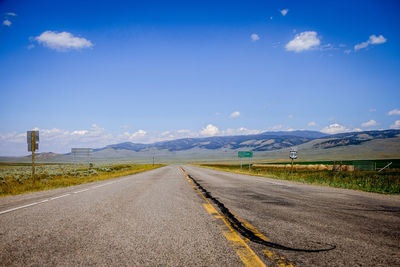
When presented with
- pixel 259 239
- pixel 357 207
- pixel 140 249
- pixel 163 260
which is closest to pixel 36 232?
pixel 140 249

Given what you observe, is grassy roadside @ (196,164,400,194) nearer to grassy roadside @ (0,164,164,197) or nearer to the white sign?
the white sign

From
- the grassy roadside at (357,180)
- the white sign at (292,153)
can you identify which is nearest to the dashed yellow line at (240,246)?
the grassy roadside at (357,180)

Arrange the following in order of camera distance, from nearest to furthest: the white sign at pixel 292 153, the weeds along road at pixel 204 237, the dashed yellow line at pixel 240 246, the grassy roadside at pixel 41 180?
the dashed yellow line at pixel 240 246, the weeds along road at pixel 204 237, the grassy roadside at pixel 41 180, the white sign at pixel 292 153

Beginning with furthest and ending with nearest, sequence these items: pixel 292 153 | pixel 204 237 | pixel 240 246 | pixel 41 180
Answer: pixel 292 153 < pixel 41 180 < pixel 204 237 < pixel 240 246

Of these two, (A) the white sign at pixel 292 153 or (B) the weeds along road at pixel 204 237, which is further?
(A) the white sign at pixel 292 153

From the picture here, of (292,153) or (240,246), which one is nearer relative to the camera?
(240,246)

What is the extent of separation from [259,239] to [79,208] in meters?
5.12

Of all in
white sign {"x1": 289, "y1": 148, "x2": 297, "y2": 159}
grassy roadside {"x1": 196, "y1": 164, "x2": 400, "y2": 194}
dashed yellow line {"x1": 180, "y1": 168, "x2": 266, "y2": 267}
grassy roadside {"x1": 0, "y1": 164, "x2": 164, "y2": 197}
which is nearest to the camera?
dashed yellow line {"x1": 180, "y1": 168, "x2": 266, "y2": 267}

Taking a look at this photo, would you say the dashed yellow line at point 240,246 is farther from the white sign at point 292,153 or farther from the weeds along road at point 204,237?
the white sign at point 292,153

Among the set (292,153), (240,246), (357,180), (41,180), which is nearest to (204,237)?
(240,246)

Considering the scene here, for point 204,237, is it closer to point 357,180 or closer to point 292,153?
point 357,180

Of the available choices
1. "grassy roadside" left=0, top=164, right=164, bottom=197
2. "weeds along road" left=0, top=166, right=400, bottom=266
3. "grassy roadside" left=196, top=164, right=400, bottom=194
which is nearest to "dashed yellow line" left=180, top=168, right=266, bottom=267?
"weeds along road" left=0, top=166, right=400, bottom=266

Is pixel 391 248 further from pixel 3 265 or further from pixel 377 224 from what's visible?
pixel 3 265

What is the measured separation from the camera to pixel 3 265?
306 centimetres
